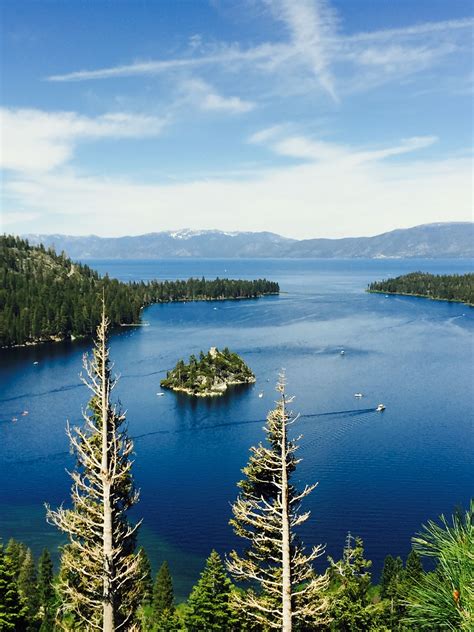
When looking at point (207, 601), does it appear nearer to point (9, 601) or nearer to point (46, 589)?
point (9, 601)

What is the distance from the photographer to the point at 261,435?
2975 inches

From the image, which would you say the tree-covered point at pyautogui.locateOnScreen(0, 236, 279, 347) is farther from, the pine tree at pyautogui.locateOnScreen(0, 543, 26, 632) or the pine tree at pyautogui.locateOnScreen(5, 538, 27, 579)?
the pine tree at pyautogui.locateOnScreen(0, 543, 26, 632)

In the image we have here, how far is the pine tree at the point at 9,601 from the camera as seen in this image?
30.2 metres

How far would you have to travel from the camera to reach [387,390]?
96375mm

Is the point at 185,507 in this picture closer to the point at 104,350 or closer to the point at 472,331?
the point at 104,350

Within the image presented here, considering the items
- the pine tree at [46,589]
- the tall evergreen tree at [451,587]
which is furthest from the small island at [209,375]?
the tall evergreen tree at [451,587]

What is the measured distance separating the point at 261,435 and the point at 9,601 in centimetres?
4778

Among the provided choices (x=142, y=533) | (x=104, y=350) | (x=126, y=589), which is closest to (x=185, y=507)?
(x=142, y=533)

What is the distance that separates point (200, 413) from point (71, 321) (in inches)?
3302

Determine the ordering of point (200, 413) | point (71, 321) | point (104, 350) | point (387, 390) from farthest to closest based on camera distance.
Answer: point (71, 321)
point (387, 390)
point (200, 413)
point (104, 350)

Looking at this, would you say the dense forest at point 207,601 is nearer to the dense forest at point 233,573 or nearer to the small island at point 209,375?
the dense forest at point 233,573

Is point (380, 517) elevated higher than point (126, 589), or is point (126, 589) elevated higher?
point (126, 589)

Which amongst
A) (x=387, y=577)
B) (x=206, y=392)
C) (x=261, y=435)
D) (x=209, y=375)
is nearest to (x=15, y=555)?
Result: (x=387, y=577)

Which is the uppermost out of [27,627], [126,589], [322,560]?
[126,589]
